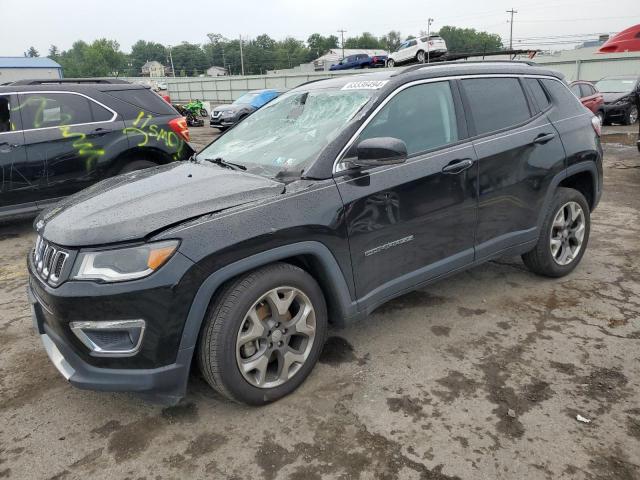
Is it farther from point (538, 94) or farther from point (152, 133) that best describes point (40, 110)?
point (538, 94)

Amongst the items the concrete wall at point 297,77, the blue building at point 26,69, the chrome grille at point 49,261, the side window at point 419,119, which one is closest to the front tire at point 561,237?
the side window at point 419,119

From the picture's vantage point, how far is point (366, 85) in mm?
3266

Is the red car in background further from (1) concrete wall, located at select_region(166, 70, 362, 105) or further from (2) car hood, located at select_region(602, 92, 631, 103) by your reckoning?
(1) concrete wall, located at select_region(166, 70, 362, 105)

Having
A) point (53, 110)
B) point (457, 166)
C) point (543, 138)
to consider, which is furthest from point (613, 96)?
point (53, 110)

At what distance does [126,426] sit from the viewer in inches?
104

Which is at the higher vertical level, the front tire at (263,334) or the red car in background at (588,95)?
the red car in background at (588,95)

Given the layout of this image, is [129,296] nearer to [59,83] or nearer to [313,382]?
[313,382]

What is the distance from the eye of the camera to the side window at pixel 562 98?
413 cm

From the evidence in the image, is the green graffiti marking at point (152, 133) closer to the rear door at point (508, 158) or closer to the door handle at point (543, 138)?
the rear door at point (508, 158)

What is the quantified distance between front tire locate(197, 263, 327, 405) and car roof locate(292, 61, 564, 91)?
4.83ft

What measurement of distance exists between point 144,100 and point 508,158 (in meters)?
4.92

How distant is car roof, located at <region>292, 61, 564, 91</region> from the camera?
3292mm

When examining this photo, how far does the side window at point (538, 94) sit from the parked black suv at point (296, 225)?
0.04ft

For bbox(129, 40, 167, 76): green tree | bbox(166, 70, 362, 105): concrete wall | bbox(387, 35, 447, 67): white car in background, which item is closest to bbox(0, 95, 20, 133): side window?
bbox(387, 35, 447, 67): white car in background
